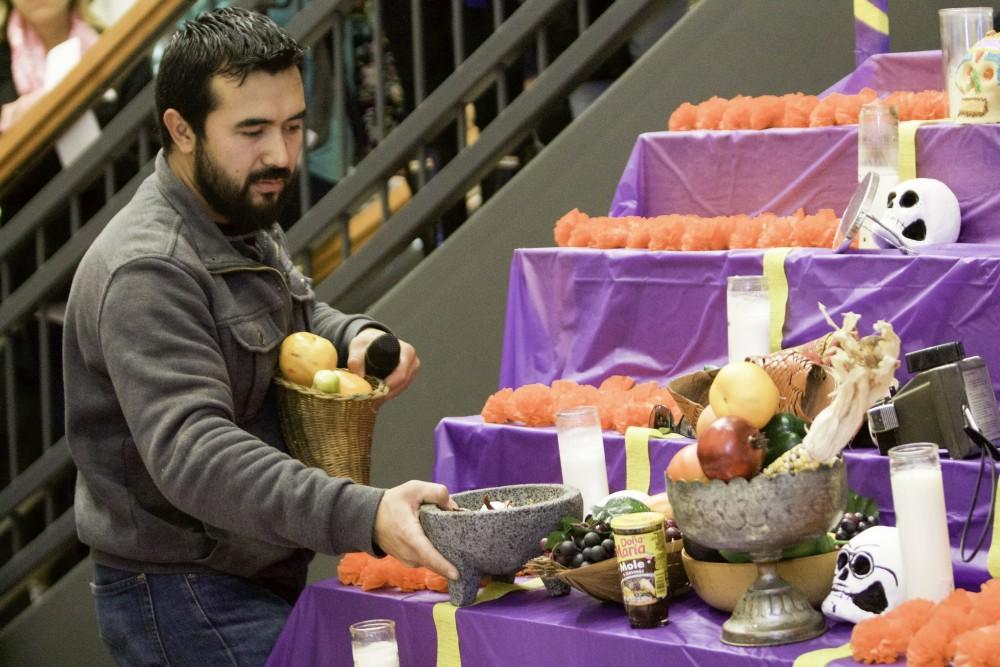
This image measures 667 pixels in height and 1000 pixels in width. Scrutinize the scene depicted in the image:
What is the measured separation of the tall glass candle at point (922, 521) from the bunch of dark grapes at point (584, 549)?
16.7 inches

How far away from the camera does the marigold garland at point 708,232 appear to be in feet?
10.0

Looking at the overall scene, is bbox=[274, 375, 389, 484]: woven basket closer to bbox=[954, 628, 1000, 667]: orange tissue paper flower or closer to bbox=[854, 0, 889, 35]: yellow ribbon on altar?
bbox=[954, 628, 1000, 667]: orange tissue paper flower

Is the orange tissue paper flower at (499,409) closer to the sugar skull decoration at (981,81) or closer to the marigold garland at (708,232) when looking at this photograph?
the marigold garland at (708,232)

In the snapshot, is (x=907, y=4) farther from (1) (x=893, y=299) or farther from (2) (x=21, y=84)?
(2) (x=21, y=84)

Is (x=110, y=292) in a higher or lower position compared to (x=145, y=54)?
lower

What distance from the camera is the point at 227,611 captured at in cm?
257

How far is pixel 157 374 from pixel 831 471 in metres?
1.05

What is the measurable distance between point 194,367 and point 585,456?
729 mm

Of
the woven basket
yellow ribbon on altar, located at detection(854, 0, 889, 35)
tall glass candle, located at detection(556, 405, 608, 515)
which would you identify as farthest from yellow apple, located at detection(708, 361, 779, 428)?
yellow ribbon on altar, located at detection(854, 0, 889, 35)

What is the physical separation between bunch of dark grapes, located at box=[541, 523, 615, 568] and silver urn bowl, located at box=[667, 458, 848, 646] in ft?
0.66

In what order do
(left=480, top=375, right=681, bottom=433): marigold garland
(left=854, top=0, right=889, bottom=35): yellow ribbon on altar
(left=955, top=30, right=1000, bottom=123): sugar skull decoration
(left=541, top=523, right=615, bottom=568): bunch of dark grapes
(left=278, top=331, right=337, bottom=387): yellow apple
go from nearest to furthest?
(left=541, top=523, right=615, bottom=568): bunch of dark grapes
(left=278, top=331, right=337, bottom=387): yellow apple
(left=480, top=375, right=681, bottom=433): marigold garland
(left=955, top=30, right=1000, bottom=123): sugar skull decoration
(left=854, top=0, right=889, bottom=35): yellow ribbon on altar

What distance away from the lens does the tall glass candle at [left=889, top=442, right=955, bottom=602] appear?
79.6 inches

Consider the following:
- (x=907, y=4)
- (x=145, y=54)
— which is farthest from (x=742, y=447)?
(x=145, y=54)

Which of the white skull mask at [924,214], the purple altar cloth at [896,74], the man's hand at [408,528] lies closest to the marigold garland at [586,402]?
the white skull mask at [924,214]
